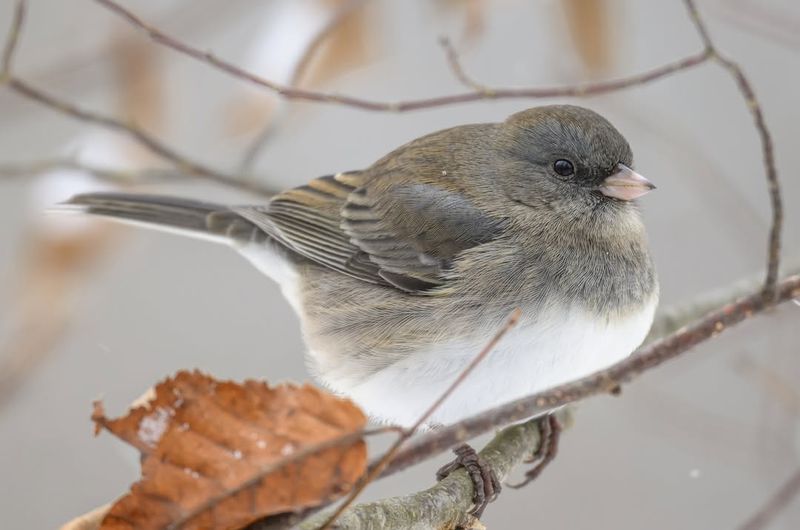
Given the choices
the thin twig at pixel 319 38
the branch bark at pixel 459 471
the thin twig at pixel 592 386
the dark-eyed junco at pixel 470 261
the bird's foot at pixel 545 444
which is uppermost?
the thin twig at pixel 319 38

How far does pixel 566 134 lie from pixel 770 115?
254 cm

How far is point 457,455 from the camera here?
6.34 ft

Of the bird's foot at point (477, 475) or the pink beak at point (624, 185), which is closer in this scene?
the bird's foot at point (477, 475)

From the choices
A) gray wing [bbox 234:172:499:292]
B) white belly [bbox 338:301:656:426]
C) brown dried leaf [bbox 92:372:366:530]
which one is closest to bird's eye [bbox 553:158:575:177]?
gray wing [bbox 234:172:499:292]

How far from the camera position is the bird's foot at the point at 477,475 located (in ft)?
5.90

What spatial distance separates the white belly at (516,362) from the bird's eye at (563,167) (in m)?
0.35

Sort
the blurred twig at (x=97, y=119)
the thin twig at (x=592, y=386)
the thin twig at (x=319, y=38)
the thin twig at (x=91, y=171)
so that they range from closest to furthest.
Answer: the thin twig at (x=592, y=386), the blurred twig at (x=97, y=119), the thin twig at (x=319, y=38), the thin twig at (x=91, y=171)

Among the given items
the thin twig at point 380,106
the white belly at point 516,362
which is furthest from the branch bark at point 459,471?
the thin twig at point 380,106

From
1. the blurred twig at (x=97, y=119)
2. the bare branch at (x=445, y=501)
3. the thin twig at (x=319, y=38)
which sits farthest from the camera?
the thin twig at (x=319, y=38)

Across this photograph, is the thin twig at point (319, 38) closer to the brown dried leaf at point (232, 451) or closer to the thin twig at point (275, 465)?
the brown dried leaf at point (232, 451)

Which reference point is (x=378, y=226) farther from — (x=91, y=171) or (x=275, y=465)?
(x=275, y=465)

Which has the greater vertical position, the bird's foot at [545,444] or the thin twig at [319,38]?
the thin twig at [319,38]

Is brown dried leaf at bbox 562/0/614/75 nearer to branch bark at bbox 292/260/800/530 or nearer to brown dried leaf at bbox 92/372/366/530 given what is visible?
branch bark at bbox 292/260/800/530

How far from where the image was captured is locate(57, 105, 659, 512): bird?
6.40ft
